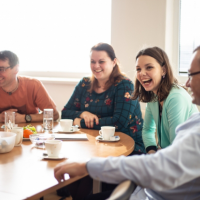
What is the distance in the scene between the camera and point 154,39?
10.6 feet

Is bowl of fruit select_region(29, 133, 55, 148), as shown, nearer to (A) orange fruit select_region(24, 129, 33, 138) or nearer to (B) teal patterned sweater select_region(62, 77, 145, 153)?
(A) orange fruit select_region(24, 129, 33, 138)

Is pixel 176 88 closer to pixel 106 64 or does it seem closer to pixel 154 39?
pixel 106 64

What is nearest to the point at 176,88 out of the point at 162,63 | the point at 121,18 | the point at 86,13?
the point at 162,63

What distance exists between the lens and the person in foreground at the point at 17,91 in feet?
8.25

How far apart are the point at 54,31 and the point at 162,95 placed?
9.19ft

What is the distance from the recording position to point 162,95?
73.4 inches

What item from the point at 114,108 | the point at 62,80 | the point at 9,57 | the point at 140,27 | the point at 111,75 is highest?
the point at 140,27

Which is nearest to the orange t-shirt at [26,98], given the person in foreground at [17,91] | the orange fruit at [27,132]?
the person in foreground at [17,91]

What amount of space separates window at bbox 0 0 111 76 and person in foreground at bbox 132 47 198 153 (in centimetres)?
205

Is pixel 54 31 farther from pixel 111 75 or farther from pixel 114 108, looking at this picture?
pixel 114 108

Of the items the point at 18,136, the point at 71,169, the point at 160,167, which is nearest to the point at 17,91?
the point at 18,136

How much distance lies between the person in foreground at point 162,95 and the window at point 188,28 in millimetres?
1583

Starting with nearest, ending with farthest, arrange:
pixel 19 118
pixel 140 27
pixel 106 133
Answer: pixel 106 133
pixel 19 118
pixel 140 27

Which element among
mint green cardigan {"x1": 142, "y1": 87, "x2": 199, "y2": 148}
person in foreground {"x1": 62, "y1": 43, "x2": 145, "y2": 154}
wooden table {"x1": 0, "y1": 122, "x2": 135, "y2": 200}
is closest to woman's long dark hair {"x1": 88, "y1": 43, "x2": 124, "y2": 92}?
person in foreground {"x1": 62, "y1": 43, "x2": 145, "y2": 154}
